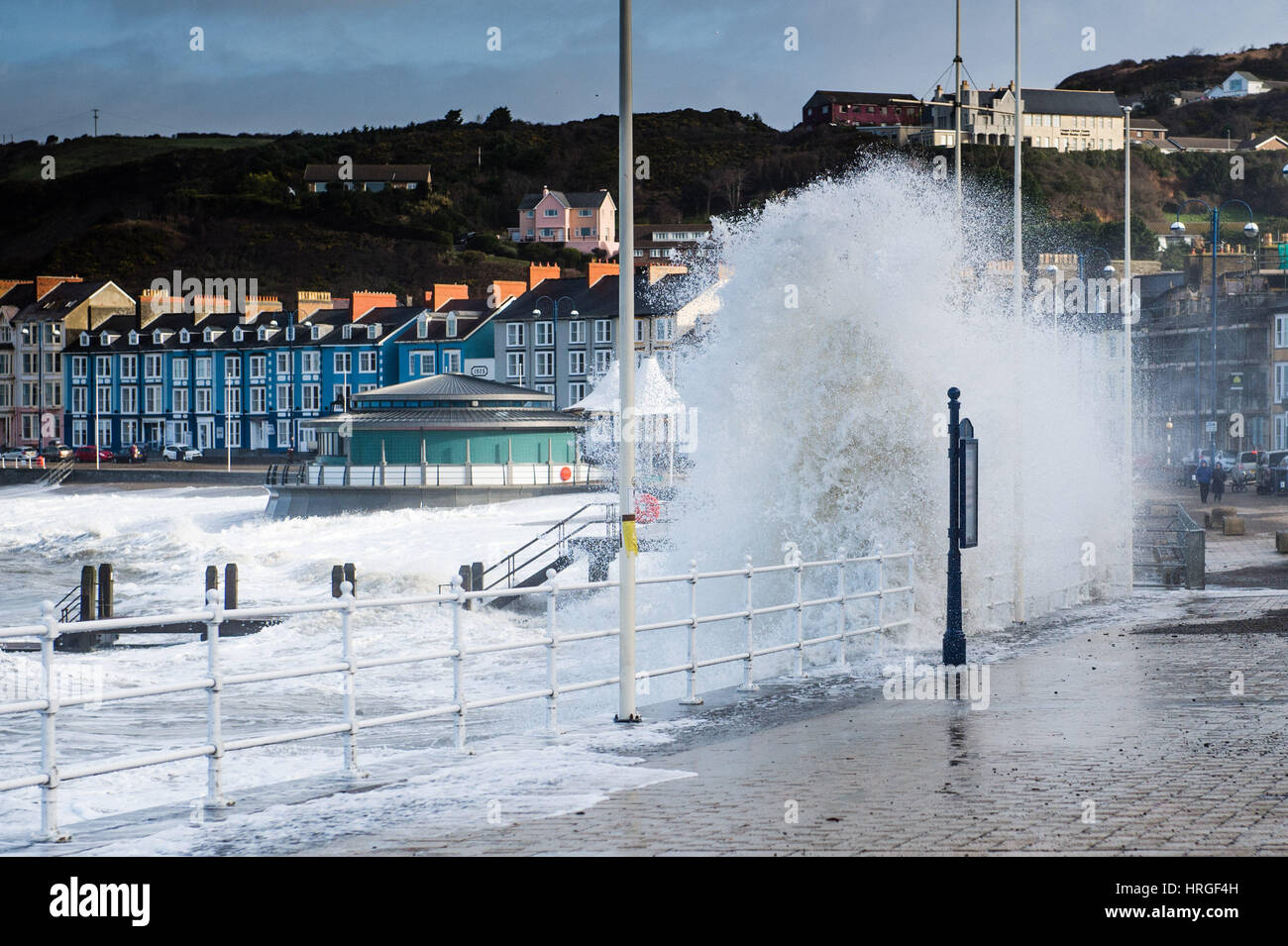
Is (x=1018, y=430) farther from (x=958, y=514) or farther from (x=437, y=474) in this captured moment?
(x=437, y=474)

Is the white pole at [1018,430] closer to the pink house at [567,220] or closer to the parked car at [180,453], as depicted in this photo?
the parked car at [180,453]

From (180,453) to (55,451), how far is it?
12041mm

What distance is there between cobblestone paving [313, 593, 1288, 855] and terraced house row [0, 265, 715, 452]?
70.3m

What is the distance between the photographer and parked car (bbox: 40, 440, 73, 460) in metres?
105

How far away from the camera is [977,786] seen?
395 inches

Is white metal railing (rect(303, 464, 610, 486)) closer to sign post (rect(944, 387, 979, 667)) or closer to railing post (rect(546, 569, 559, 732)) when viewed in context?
sign post (rect(944, 387, 979, 667))

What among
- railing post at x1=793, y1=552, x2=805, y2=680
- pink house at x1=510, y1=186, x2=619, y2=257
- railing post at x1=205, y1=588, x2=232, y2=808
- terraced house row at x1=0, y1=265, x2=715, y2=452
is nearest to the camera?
railing post at x1=205, y1=588, x2=232, y2=808

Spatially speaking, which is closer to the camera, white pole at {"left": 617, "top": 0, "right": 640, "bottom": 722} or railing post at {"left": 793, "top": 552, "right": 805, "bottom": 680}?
white pole at {"left": 617, "top": 0, "right": 640, "bottom": 722}

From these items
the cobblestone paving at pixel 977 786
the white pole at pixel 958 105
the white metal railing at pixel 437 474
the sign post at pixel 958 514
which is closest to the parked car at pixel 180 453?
the white metal railing at pixel 437 474

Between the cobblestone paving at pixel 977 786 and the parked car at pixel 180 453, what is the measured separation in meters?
96.2

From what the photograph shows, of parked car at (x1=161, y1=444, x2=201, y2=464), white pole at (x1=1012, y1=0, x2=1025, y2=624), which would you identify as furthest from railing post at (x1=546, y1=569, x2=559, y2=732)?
parked car at (x1=161, y1=444, x2=201, y2=464)

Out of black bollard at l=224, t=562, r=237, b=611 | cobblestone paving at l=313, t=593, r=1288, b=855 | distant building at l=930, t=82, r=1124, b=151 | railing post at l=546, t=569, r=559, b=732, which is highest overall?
distant building at l=930, t=82, r=1124, b=151

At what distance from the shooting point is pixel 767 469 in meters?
24.5
